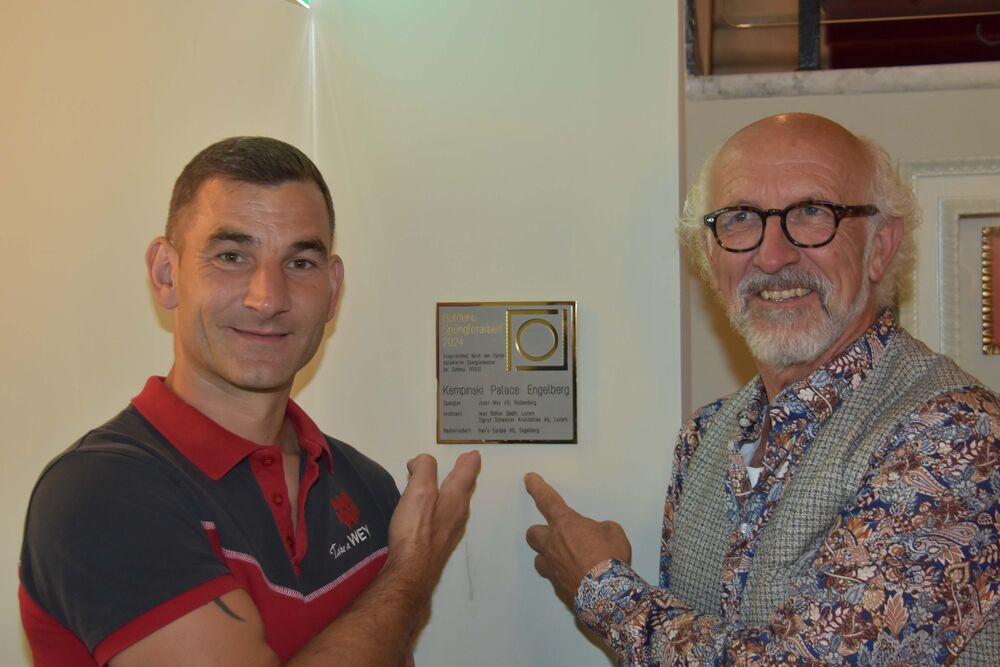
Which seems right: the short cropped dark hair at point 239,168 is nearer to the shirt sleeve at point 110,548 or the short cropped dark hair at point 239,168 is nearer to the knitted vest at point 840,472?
the shirt sleeve at point 110,548

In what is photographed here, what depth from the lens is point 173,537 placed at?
136 cm

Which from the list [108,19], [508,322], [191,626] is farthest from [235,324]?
[108,19]

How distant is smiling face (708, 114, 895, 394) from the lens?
163 centimetres

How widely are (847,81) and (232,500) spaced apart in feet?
6.34

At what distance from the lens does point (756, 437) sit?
1.77m

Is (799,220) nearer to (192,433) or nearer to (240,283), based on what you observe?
(240,283)

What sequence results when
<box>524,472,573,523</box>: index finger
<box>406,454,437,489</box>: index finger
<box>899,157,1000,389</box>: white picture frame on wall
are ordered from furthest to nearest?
<box>899,157,1000,389</box>: white picture frame on wall, <box>524,472,573,523</box>: index finger, <box>406,454,437,489</box>: index finger

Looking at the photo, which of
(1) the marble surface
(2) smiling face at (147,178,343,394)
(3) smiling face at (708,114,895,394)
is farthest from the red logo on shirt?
(1) the marble surface

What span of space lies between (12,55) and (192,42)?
0.39 metres

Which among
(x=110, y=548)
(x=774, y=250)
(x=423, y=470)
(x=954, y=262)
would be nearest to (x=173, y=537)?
(x=110, y=548)

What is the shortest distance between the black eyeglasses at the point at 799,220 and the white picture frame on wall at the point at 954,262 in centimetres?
90

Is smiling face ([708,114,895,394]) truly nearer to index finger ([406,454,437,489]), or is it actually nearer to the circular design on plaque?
the circular design on plaque

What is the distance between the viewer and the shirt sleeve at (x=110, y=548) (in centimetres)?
129

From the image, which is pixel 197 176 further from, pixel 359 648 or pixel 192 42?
pixel 359 648
